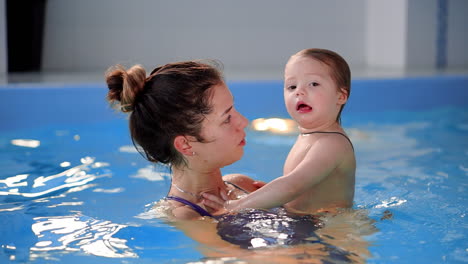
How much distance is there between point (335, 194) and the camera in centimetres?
267

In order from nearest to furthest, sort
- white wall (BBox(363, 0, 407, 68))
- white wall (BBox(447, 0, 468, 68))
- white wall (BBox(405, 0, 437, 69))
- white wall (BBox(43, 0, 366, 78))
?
1. white wall (BBox(43, 0, 366, 78))
2. white wall (BBox(405, 0, 437, 69))
3. white wall (BBox(363, 0, 407, 68))
4. white wall (BBox(447, 0, 468, 68))

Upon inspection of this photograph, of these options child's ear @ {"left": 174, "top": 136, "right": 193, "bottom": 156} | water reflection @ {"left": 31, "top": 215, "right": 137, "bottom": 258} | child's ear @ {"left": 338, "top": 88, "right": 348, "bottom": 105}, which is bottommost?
water reflection @ {"left": 31, "top": 215, "right": 137, "bottom": 258}

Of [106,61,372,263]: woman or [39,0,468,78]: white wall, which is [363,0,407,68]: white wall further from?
[106,61,372,263]: woman

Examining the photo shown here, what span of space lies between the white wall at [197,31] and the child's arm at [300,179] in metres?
6.05

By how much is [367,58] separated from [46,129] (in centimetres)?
616

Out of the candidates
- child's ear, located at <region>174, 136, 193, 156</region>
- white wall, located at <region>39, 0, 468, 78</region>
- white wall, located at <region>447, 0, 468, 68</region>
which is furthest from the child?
white wall, located at <region>447, 0, 468, 68</region>

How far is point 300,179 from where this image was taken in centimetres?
251

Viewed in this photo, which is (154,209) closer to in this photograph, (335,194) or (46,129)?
(335,194)

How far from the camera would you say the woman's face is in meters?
2.47

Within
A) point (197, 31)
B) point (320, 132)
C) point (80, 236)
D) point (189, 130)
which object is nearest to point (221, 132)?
point (189, 130)

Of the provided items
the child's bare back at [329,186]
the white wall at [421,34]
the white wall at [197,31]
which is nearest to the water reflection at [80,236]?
the child's bare back at [329,186]

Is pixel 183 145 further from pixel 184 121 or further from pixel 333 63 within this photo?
pixel 333 63

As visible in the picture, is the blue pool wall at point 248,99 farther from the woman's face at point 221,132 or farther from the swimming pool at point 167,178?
the woman's face at point 221,132

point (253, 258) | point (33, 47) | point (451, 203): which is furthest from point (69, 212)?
A: point (33, 47)
